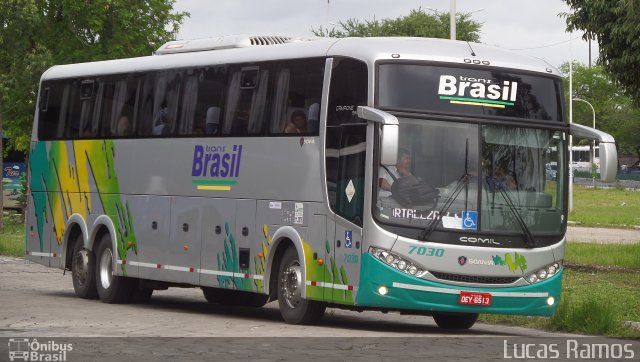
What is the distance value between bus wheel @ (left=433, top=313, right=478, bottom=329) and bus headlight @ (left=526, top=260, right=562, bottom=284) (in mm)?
1518

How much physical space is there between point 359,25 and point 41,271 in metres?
64.6

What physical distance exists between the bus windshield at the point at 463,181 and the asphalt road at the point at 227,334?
136 cm

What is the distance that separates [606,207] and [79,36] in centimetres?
3294

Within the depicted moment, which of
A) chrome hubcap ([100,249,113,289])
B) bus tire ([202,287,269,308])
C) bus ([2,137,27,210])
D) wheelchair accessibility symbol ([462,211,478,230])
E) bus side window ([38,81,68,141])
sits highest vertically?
bus ([2,137,27,210])

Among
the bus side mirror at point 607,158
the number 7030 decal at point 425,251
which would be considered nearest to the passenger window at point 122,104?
the number 7030 decal at point 425,251

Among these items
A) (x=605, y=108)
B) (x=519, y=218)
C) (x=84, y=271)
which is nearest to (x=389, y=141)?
(x=519, y=218)

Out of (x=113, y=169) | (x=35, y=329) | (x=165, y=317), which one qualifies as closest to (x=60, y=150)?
(x=113, y=169)

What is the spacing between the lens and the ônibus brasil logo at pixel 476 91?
17469 mm

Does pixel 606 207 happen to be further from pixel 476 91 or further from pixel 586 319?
pixel 476 91

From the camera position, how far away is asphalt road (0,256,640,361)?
14.2 m

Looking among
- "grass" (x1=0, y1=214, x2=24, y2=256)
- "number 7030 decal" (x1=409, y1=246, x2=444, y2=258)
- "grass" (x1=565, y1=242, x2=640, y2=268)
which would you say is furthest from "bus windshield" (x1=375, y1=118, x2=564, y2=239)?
"grass" (x1=0, y1=214, x2=24, y2=256)

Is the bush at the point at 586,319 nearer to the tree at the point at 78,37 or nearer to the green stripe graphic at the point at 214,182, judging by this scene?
the green stripe graphic at the point at 214,182

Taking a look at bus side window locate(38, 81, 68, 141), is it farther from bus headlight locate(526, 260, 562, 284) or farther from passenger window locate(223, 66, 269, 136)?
bus headlight locate(526, 260, 562, 284)

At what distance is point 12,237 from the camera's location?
43531mm
